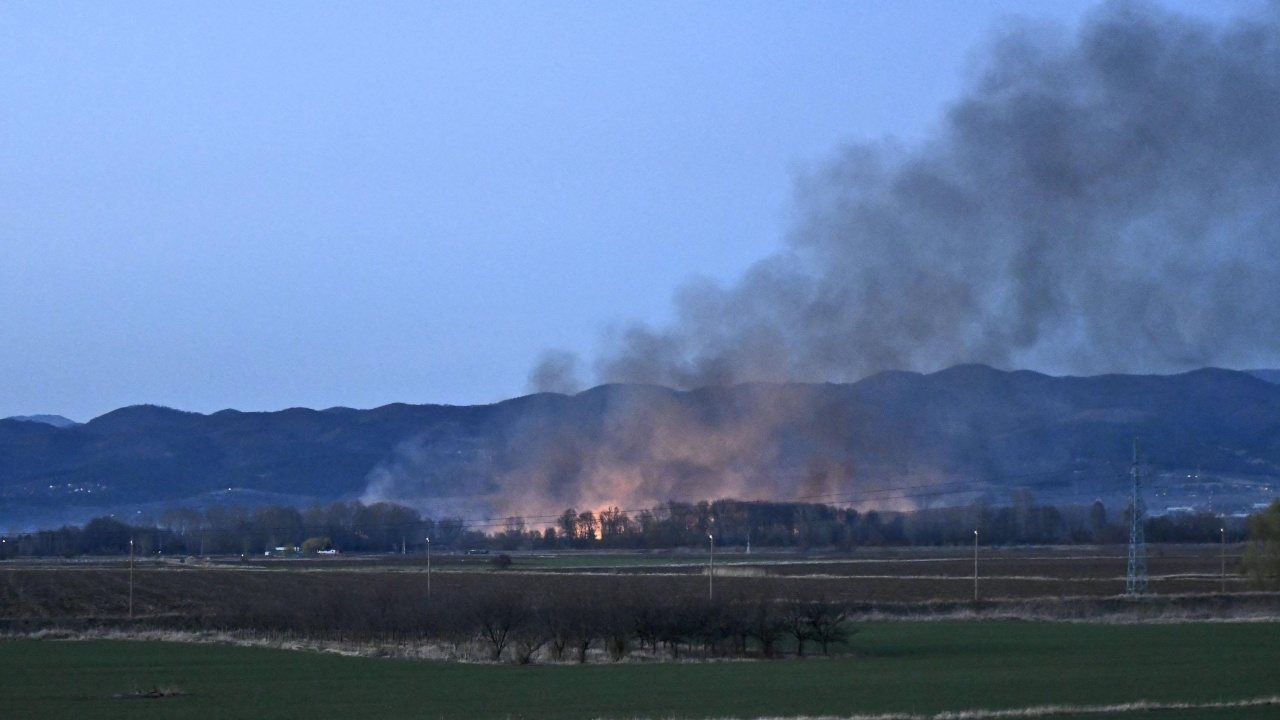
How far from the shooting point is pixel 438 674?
37.2m

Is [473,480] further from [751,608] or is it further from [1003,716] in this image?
[1003,716]

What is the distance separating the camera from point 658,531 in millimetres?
131875

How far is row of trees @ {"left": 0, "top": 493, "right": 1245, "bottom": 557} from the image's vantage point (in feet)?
437

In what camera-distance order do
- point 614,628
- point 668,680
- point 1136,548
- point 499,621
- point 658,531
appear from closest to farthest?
point 668,680, point 614,628, point 499,621, point 1136,548, point 658,531

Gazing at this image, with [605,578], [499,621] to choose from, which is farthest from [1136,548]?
[499,621]

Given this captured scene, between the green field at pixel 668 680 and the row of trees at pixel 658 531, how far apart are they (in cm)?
8584

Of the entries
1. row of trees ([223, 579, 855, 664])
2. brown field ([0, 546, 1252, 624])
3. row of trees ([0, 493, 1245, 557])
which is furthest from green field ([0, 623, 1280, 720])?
row of trees ([0, 493, 1245, 557])

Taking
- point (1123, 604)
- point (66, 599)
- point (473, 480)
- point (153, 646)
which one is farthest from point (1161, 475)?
point (153, 646)

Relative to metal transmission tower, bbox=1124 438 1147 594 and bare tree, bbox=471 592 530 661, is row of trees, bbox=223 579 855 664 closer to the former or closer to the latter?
bare tree, bbox=471 592 530 661

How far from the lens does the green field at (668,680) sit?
29.2m

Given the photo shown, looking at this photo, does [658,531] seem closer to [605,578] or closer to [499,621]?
[605,578]

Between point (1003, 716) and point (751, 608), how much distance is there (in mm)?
19273

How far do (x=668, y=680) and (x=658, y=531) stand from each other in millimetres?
96457

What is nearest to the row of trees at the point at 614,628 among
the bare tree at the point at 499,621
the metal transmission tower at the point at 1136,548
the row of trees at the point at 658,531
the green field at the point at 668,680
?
the bare tree at the point at 499,621
